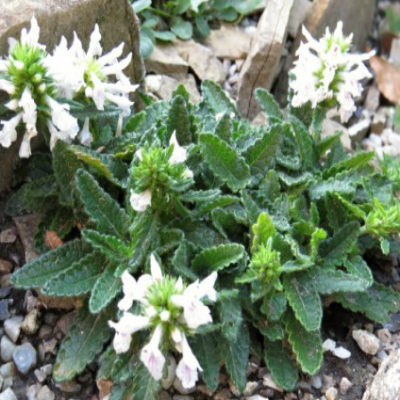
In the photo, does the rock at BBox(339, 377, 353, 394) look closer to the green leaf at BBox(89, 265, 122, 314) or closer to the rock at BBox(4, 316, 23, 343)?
the green leaf at BBox(89, 265, 122, 314)

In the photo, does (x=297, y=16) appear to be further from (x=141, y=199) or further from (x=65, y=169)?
(x=141, y=199)

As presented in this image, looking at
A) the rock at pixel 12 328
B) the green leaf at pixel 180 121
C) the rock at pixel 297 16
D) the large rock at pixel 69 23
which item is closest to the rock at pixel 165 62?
the large rock at pixel 69 23

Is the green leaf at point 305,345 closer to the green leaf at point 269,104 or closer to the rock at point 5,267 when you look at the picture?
the green leaf at point 269,104

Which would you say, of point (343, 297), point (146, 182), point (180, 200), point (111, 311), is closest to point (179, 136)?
point (180, 200)

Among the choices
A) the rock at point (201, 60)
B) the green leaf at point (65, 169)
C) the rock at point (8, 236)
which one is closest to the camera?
the green leaf at point (65, 169)

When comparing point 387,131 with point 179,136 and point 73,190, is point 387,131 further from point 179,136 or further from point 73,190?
point 73,190

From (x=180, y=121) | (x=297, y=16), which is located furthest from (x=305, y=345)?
(x=297, y=16)

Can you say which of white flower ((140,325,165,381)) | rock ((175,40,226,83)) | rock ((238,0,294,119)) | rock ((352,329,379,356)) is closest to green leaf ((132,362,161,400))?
white flower ((140,325,165,381))
